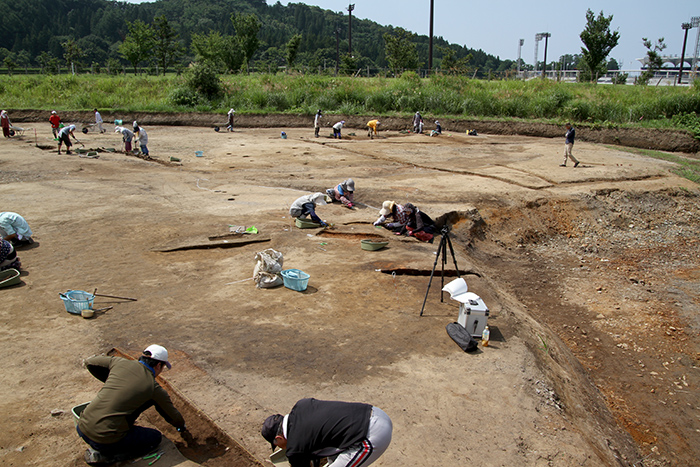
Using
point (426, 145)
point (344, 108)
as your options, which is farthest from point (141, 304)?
point (344, 108)

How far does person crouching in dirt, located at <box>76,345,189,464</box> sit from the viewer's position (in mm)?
4148

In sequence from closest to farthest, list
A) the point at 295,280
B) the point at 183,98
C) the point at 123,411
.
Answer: the point at 123,411 → the point at 295,280 → the point at 183,98

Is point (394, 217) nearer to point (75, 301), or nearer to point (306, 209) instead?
point (306, 209)

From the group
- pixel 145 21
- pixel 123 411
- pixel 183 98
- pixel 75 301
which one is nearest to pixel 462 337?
pixel 123 411

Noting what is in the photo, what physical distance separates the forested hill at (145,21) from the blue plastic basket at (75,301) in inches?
2525

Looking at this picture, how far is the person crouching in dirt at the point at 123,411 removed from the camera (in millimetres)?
4148

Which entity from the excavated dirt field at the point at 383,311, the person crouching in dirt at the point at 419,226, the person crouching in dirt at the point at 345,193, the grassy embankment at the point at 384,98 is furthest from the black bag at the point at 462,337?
the grassy embankment at the point at 384,98

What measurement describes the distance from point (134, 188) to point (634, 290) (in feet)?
47.0

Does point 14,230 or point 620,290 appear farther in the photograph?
point 620,290

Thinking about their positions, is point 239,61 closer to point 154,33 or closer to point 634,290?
point 154,33

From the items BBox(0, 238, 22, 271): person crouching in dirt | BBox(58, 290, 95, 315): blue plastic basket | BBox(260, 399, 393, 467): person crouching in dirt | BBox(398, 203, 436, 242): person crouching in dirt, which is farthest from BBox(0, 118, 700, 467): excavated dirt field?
BBox(260, 399, 393, 467): person crouching in dirt

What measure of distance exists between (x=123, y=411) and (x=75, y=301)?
3752 millimetres

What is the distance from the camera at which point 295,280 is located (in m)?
8.15

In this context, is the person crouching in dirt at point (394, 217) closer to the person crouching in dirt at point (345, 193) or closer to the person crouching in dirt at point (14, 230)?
the person crouching in dirt at point (345, 193)
